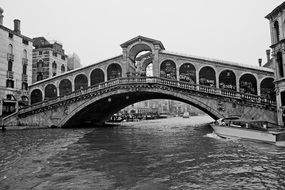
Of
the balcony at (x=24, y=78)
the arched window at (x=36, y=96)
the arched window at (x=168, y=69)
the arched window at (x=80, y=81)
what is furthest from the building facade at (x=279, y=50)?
the balcony at (x=24, y=78)

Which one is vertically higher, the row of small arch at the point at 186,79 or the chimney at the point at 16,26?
the chimney at the point at 16,26

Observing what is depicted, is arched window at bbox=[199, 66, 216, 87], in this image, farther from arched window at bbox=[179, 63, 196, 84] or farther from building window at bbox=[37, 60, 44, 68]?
building window at bbox=[37, 60, 44, 68]

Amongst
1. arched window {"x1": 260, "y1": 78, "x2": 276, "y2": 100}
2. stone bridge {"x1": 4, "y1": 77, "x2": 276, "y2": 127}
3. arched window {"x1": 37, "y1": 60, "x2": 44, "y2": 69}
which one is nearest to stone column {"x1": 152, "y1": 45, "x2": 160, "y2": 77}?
stone bridge {"x1": 4, "y1": 77, "x2": 276, "y2": 127}

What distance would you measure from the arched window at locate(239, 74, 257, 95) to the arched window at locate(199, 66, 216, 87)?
292 cm

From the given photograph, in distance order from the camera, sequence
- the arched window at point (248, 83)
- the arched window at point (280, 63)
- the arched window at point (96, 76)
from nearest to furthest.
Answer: the arched window at point (280, 63) → the arched window at point (248, 83) → the arched window at point (96, 76)

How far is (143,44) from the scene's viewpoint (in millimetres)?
28797

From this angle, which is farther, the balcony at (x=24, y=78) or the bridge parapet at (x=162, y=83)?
the balcony at (x=24, y=78)

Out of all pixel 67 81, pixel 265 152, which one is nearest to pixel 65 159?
pixel 265 152

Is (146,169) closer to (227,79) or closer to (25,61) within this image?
(227,79)

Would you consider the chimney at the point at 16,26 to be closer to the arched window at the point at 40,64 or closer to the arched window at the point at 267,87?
the arched window at the point at 40,64

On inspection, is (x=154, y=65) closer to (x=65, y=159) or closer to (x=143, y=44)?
(x=143, y=44)

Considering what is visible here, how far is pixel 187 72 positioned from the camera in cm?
2744

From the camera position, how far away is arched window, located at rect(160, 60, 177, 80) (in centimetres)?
2793

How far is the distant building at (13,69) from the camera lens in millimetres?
31344
